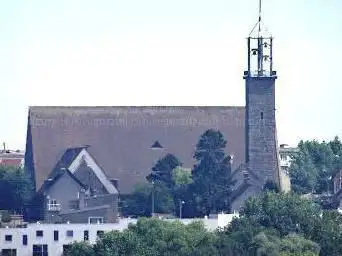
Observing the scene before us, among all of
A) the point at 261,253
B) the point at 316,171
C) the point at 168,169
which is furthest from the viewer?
the point at 316,171

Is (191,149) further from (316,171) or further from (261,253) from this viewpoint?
(261,253)

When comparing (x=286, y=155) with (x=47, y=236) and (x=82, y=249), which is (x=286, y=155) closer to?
(x=47, y=236)

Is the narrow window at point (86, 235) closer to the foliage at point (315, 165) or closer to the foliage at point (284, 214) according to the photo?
the foliage at point (284, 214)

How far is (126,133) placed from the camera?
129m

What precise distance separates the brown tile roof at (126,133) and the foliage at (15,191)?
1.81m

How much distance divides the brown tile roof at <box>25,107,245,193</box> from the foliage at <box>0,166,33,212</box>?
181 cm

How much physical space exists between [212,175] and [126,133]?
11.4m

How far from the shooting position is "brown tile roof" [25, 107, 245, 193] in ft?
416

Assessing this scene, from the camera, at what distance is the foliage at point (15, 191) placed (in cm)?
12300

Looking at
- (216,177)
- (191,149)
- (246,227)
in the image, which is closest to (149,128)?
(191,149)

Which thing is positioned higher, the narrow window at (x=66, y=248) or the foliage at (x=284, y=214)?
the foliage at (x=284, y=214)

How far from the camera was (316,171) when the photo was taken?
450 ft

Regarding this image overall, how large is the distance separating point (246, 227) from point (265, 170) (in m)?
20.5

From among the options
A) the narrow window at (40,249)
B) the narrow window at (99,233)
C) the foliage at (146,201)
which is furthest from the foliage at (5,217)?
the narrow window at (99,233)
